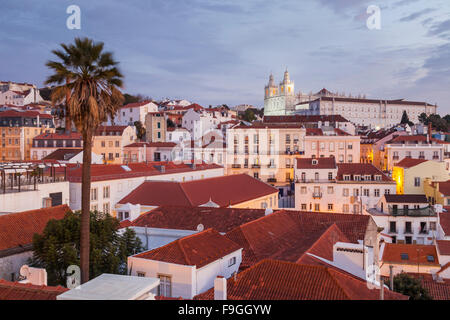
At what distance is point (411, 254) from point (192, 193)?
65.0ft

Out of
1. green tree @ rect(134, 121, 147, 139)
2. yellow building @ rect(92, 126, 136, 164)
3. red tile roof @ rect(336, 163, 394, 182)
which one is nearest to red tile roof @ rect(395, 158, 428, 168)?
red tile roof @ rect(336, 163, 394, 182)

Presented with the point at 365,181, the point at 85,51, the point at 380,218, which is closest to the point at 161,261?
the point at 85,51

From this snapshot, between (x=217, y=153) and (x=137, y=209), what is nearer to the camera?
(x=137, y=209)

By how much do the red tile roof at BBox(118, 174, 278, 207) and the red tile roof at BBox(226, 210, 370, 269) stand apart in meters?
12.7

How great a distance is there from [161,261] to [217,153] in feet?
201

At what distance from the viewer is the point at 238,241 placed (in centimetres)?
2055

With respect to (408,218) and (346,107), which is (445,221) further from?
(346,107)

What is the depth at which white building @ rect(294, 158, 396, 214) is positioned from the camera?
50.6 m

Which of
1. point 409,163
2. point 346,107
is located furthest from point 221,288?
point 346,107

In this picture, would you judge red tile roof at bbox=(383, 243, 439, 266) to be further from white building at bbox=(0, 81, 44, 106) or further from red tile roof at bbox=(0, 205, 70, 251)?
white building at bbox=(0, 81, 44, 106)

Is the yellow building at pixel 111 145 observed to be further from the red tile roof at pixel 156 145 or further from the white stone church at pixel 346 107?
the white stone church at pixel 346 107
